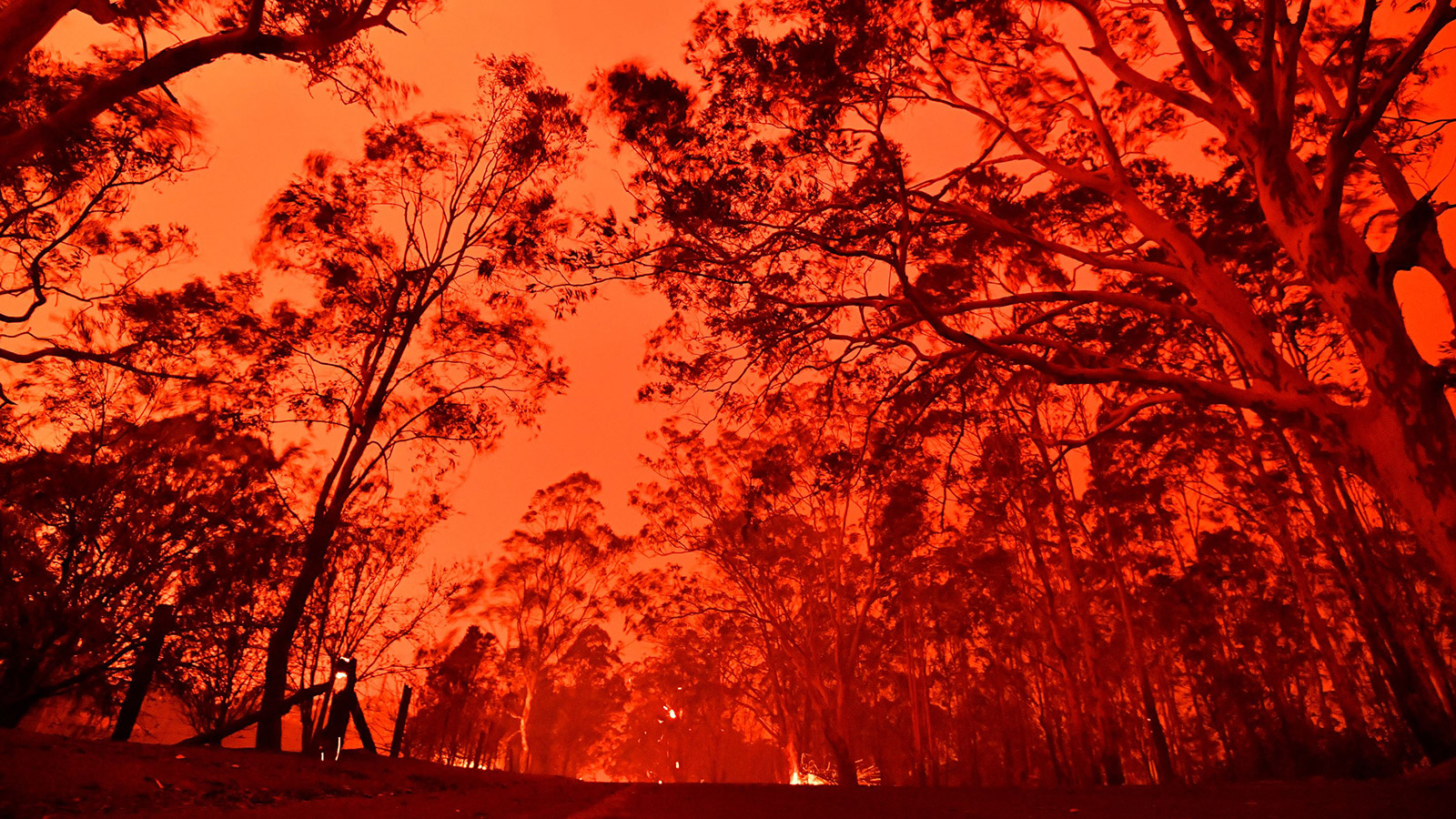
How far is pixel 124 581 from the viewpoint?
1012 centimetres

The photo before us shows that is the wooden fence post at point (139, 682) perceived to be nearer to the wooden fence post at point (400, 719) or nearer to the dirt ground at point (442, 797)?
the dirt ground at point (442, 797)

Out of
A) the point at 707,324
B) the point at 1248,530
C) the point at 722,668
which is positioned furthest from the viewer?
the point at 722,668

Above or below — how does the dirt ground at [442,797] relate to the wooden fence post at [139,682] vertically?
below

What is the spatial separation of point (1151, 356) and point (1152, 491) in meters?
9.43

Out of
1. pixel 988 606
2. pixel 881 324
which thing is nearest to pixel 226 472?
pixel 881 324

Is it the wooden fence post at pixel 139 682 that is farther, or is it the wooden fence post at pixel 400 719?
the wooden fence post at pixel 400 719

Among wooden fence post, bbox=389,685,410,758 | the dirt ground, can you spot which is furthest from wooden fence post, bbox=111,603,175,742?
wooden fence post, bbox=389,685,410,758

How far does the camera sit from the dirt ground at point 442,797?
14.3 ft

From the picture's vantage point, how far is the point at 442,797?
6680mm

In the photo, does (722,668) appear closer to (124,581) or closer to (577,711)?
(577,711)

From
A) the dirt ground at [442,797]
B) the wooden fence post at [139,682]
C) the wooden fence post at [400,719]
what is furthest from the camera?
the wooden fence post at [400,719]

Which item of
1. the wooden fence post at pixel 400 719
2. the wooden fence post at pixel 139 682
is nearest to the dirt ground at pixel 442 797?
the wooden fence post at pixel 139 682

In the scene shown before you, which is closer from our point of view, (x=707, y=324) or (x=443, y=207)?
(x=707, y=324)

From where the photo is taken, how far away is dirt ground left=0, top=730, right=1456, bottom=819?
4.35m
